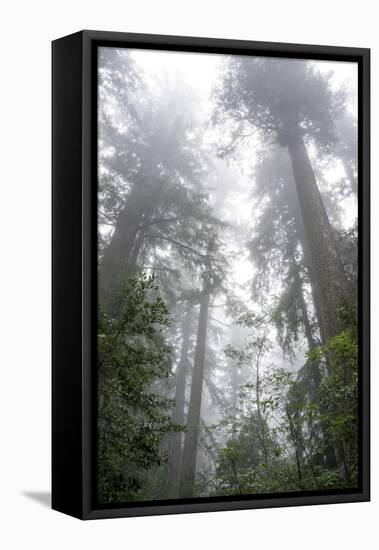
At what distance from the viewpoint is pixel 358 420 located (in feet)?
35.1

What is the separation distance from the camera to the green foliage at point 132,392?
9.69 m

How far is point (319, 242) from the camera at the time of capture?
1066 cm

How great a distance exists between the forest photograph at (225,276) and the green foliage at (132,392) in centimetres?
1

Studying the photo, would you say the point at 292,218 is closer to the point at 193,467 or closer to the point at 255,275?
the point at 255,275

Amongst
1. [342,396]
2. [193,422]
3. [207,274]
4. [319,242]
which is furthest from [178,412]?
[319,242]

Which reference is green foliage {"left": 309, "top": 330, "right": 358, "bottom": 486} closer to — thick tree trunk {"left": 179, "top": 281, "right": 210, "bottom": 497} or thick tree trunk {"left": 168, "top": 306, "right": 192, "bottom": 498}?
thick tree trunk {"left": 179, "top": 281, "right": 210, "bottom": 497}

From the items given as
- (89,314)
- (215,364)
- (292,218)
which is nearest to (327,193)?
(292,218)

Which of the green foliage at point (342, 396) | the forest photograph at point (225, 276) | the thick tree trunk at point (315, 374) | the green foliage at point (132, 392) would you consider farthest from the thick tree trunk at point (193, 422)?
the green foliage at point (342, 396)

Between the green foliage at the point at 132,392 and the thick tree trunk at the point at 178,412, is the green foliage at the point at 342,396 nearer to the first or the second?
the thick tree trunk at the point at 178,412

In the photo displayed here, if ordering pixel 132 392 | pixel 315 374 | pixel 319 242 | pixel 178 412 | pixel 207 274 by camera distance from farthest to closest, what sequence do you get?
pixel 319 242, pixel 315 374, pixel 207 274, pixel 178 412, pixel 132 392

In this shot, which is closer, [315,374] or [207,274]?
[207,274]

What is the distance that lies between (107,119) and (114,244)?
1.00 metres

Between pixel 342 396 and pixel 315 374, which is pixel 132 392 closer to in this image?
pixel 315 374

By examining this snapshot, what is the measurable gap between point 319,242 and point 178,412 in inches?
78.2
